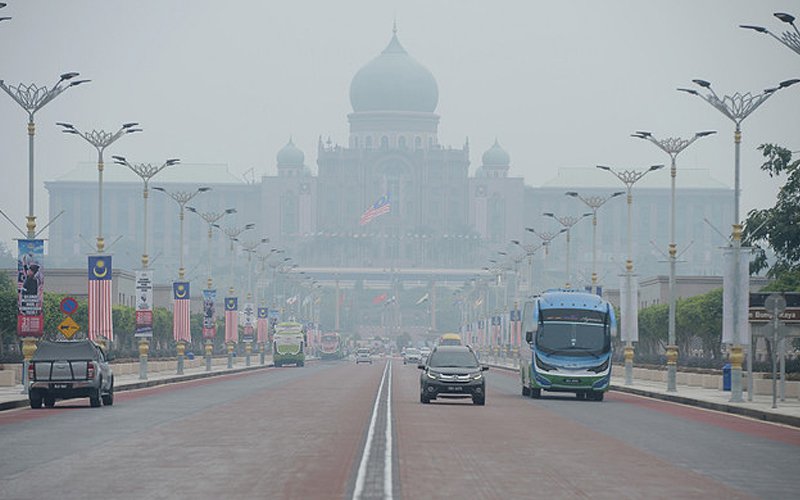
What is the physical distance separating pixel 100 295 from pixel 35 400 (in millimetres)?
21550

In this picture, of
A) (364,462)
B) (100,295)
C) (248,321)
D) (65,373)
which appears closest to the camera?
(364,462)

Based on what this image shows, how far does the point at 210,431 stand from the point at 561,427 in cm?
843

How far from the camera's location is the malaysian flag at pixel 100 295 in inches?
2773

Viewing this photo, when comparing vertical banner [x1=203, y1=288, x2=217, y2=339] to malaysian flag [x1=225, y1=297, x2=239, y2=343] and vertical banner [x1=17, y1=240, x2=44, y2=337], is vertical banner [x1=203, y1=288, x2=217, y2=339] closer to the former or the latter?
malaysian flag [x1=225, y1=297, x2=239, y2=343]

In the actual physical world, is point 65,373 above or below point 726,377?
above

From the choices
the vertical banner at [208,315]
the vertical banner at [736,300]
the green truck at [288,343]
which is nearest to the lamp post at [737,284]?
the vertical banner at [736,300]

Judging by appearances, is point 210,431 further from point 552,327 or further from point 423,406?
point 552,327

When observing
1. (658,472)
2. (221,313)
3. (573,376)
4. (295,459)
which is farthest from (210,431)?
(221,313)

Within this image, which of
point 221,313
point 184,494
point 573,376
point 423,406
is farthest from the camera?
point 221,313

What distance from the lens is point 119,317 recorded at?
379ft

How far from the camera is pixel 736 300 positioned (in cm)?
5622

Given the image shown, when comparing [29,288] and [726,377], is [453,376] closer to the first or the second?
[29,288]

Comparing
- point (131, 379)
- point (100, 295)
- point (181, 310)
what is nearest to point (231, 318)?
point (181, 310)

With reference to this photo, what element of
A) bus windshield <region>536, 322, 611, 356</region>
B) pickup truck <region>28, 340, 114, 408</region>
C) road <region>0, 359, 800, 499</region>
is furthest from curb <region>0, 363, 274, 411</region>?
bus windshield <region>536, 322, 611, 356</region>
